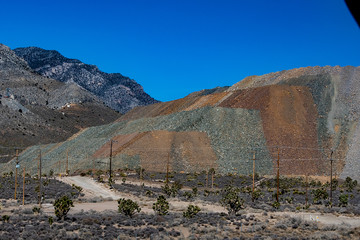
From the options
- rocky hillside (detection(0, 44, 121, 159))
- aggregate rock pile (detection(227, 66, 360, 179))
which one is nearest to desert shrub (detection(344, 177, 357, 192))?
aggregate rock pile (detection(227, 66, 360, 179))

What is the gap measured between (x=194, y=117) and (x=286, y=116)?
18802 mm

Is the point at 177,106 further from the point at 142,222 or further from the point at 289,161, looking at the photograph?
the point at 142,222

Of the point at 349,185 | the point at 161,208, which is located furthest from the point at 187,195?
the point at 349,185

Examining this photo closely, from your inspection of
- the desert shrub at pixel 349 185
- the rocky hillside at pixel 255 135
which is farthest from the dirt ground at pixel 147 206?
the desert shrub at pixel 349 185

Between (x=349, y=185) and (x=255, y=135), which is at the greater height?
(x=255, y=135)

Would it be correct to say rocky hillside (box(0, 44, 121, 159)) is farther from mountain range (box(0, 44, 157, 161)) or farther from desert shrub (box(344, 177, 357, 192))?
desert shrub (box(344, 177, 357, 192))

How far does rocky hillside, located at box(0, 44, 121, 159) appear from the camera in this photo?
129850 millimetres

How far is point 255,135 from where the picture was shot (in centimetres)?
8356

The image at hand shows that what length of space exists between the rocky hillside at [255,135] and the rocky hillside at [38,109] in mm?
28189

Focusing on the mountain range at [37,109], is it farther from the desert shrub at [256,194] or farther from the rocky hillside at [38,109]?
the desert shrub at [256,194]

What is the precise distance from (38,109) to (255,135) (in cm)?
A: 9717

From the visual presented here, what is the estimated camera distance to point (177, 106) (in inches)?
4604

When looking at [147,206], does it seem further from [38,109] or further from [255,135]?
[38,109]

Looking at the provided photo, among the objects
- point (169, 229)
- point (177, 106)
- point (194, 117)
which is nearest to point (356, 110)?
point (194, 117)
